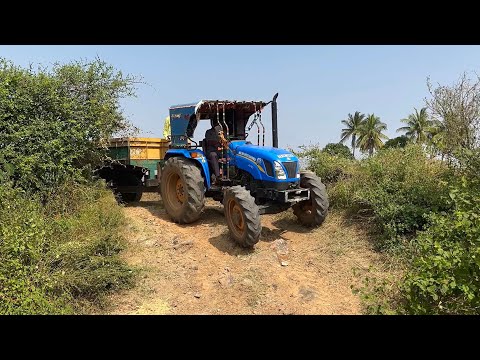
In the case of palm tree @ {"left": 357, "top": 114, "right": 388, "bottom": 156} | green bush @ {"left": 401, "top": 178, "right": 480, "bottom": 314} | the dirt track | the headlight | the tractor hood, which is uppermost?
palm tree @ {"left": 357, "top": 114, "right": 388, "bottom": 156}

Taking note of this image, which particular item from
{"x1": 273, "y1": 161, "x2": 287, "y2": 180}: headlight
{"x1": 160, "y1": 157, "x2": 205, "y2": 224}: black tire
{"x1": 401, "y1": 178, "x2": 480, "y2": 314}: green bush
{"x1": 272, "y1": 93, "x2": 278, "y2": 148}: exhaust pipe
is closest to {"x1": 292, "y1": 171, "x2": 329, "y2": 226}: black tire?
{"x1": 273, "y1": 161, "x2": 287, "y2": 180}: headlight

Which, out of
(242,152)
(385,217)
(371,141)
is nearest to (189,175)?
(242,152)

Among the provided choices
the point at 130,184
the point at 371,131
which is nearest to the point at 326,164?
the point at 130,184

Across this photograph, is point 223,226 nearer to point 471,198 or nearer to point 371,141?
point 471,198

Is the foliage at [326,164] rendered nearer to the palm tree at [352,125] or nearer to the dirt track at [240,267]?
the dirt track at [240,267]

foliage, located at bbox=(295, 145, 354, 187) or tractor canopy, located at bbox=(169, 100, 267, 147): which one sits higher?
tractor canopy, located at bbox=(169, 100, 267, 147)

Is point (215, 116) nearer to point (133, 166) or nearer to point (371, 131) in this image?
point (133, 166)

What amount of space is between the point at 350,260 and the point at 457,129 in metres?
3.77

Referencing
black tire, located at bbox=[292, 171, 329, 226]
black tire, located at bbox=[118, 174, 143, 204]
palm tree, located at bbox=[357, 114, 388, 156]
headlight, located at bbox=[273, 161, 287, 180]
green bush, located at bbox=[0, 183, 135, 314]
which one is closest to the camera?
green bush, located at bbox=[0, 183, 135, 314]

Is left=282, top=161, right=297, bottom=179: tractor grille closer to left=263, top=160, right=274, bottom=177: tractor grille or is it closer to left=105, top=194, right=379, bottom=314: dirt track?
left=263, top=160, right=274, bottom=177: tractor grille

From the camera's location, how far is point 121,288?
5129 mm

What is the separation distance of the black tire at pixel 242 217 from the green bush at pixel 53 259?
185 cm

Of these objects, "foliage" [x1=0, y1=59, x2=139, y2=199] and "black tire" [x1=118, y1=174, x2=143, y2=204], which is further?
"black tire" [x1=118, y1=174, x2=143, y2=204]

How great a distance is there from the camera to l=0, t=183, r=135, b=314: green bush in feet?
13.6
